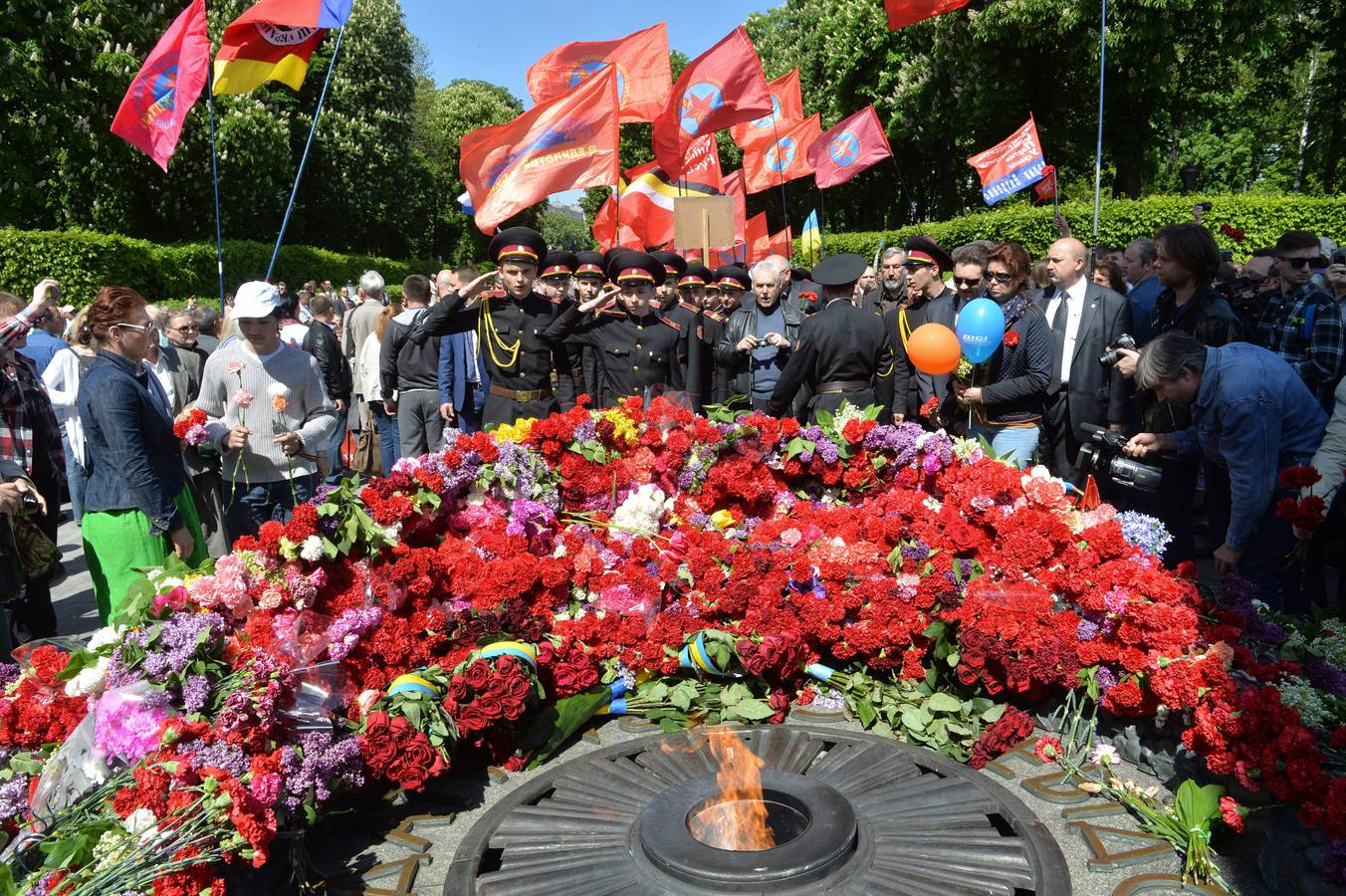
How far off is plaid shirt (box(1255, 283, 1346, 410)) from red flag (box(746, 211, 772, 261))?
435 inches

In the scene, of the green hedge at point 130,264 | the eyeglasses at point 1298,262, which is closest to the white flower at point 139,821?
the eyeglasses at point 1298,262

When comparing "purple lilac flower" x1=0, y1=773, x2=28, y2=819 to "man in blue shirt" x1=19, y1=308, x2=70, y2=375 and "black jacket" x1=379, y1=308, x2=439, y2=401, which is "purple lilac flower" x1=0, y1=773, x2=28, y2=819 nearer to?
"man in blue shirt" x1=19, y1=308, x2=70, y2=375

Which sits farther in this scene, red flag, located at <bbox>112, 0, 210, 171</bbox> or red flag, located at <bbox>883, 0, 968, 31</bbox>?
red flag, located at <bbox>883, 0, 968, 31</bbox>

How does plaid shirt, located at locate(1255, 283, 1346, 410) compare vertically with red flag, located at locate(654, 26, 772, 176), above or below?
below

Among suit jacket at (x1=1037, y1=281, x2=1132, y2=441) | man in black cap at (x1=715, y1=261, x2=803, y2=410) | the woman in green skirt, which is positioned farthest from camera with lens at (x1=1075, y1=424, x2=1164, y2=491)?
the woman in green skirt

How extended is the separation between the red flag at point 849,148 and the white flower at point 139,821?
13955 mm

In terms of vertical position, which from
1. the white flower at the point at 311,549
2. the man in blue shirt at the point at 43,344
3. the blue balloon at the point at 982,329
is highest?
the man in blue shirt at the point at 43,344

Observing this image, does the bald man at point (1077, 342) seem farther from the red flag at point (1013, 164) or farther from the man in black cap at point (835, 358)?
the red flag at point (1013, 164)

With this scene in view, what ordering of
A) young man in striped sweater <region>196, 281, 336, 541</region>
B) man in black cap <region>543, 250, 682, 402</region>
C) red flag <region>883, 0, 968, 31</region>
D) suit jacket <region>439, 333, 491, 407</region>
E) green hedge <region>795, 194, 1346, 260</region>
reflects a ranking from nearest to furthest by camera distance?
young man in striped sweater <region>196, 281, 336, 541</region> → man in black cap <region>543, 250, 682, 402</region> → suit jacket <region>439, 333, 491, 407</region> → red flag <region>883, 0, 968, 31</region> → green hedge <region>795, 194, 1346, 260</region>

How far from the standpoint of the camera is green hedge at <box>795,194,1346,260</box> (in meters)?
18.3

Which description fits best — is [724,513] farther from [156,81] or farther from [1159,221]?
[1159,221]

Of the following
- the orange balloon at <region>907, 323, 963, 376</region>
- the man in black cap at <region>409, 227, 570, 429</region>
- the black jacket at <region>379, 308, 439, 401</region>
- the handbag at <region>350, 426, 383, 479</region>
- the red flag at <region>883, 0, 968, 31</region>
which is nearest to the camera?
the orange balloon at <region>907, 323, 963, 376</region>

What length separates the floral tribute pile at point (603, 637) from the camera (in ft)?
9.32

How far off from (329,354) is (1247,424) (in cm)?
862
